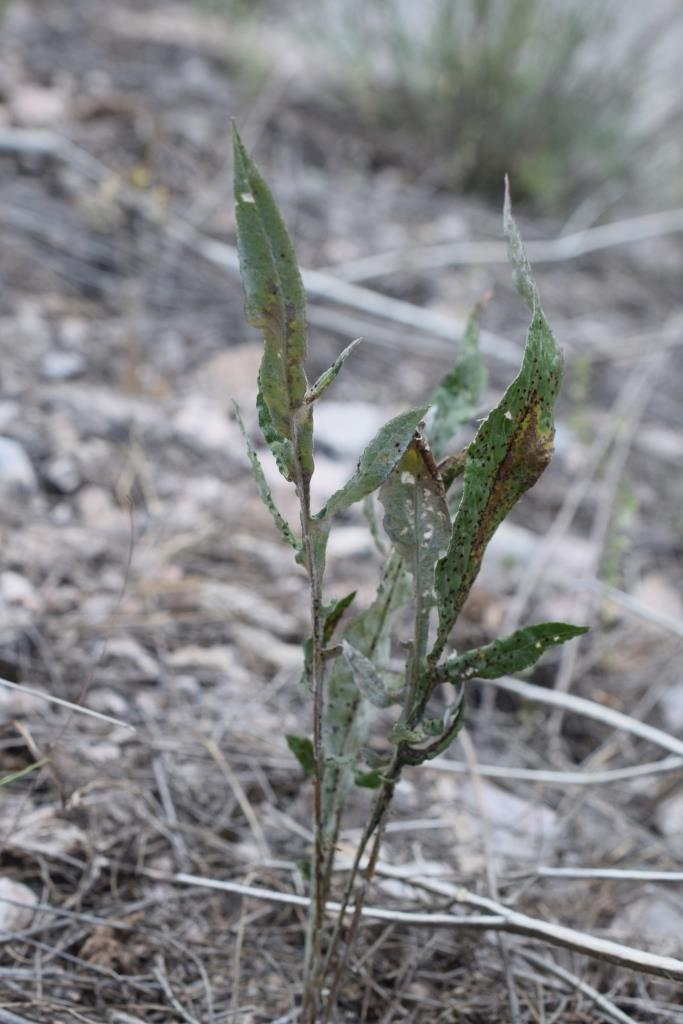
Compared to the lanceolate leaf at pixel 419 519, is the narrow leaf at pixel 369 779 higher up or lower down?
lower down

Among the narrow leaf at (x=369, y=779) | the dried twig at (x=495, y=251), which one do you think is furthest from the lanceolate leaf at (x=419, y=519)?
the dried twig at (x=495, y=251)

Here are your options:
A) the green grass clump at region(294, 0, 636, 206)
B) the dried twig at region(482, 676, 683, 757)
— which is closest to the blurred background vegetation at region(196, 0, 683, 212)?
the green grass clump at region(294, 0, 636, 206)

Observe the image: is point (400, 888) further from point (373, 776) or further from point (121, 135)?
point (121, 135)

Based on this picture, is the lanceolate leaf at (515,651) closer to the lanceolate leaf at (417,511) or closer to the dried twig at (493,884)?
the lanceolate leaf at (417,511)

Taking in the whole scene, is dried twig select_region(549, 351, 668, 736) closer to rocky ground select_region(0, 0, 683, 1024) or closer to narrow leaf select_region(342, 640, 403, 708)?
rocky ground select_region(0, 0, 683, 1024)

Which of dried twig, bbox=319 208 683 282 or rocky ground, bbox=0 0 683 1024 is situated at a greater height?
dried twig, bbox=319 208 683 282

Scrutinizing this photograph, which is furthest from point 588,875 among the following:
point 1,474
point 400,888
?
point 1,474
